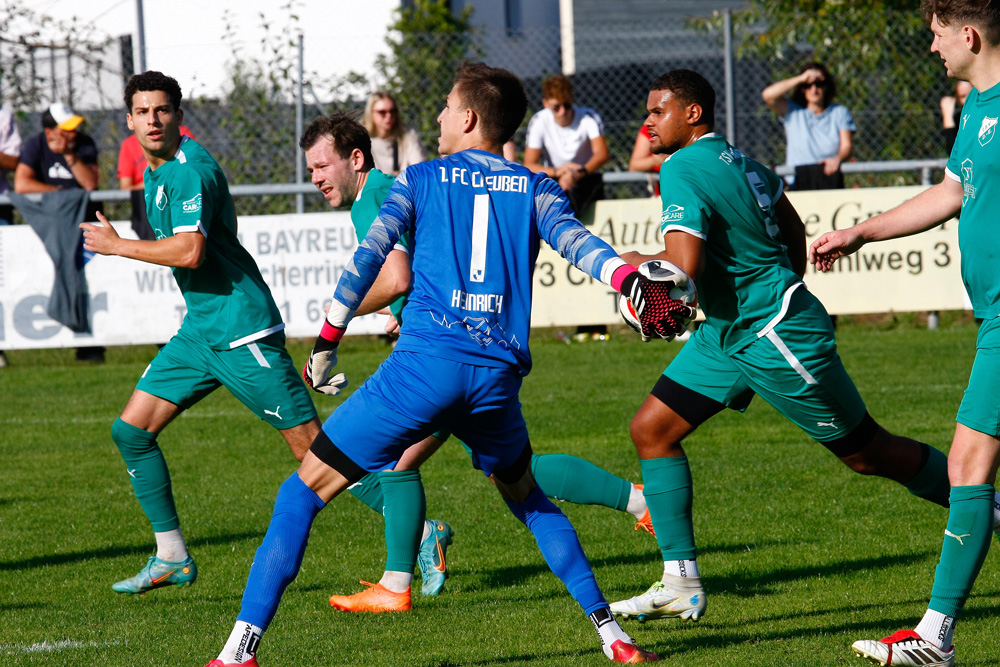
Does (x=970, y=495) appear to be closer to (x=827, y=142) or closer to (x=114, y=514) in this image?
(x=114, y=514)

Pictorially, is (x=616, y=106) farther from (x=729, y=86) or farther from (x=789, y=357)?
(x=789, y=357)

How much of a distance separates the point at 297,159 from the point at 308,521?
9937 mm

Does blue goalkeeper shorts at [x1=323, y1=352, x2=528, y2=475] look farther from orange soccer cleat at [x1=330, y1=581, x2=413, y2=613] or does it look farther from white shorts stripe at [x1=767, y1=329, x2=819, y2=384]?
orange soccer cleat at [x1=330, y1=581, x2=413, y2=613]

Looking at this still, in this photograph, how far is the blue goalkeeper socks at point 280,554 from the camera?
3668 mm

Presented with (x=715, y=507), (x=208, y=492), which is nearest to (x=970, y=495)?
(x=715, y=507)

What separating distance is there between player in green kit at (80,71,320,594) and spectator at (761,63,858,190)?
7996 mm

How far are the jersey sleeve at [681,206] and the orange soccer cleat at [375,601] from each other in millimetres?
1872

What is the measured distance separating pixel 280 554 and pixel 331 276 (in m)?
8.75

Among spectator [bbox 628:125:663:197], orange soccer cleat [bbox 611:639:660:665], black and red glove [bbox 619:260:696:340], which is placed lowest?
orange soccer cleat [bbox 611:639:660:665]

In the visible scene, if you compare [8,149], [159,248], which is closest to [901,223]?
[159,248]

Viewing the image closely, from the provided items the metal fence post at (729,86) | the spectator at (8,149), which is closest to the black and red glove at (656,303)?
the metal fence post at (729,86)

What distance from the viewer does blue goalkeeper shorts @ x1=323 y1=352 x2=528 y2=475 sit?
376cm

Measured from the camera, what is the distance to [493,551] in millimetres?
5918

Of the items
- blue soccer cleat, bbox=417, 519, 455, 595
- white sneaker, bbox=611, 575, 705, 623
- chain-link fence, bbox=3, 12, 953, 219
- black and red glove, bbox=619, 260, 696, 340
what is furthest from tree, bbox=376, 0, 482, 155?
black and red glove, bbox=619, 260, 696, 340
